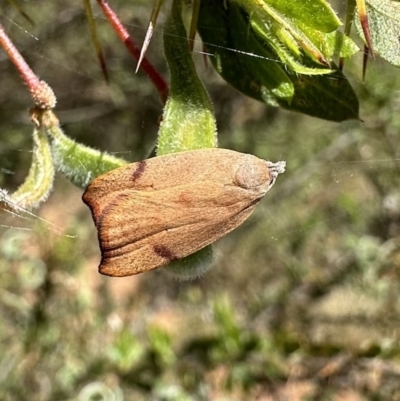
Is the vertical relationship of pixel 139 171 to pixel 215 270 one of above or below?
above

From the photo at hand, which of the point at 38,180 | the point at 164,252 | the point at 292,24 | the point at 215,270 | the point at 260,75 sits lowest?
the point at 215,270

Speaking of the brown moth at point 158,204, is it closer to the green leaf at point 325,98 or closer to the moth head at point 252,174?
the moth head at point 252,174

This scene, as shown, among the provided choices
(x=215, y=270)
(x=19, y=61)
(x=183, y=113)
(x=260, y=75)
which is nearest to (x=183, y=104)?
(x=183, y=113)

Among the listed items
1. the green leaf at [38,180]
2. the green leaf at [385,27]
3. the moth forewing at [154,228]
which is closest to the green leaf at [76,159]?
the green leaf at [38,180]

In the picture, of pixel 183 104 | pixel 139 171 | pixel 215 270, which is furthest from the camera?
pixel 215 270

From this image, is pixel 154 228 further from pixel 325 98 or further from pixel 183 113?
pixel 325 98

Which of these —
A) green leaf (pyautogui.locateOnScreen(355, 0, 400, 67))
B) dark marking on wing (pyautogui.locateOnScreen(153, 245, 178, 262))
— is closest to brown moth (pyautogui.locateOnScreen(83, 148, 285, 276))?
dark marking on wing (pyautogui.locateOnScreen(153, 245, 178, 262))

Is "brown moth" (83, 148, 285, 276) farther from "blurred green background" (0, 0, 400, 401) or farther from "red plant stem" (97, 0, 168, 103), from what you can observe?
"blurred green background" (0, 0, 400, 401)
